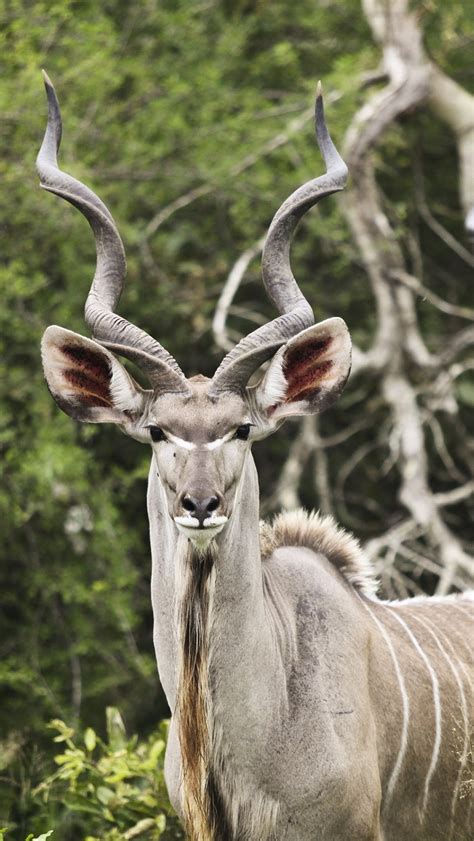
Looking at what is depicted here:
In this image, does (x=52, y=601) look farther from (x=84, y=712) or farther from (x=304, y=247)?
(x=304, y=247)

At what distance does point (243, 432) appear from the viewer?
2857 mm

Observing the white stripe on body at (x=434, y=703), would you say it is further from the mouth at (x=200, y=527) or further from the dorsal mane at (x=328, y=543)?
the mouth at (x=200, y=527)

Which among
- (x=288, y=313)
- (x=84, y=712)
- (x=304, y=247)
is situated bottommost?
(x=84, y=712)

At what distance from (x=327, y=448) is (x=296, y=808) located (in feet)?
15.4

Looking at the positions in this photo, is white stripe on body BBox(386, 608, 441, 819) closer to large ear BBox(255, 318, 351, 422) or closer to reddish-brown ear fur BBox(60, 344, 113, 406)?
large ear BBox(255, 318, 351, 422)

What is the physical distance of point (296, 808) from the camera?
9.31 ft

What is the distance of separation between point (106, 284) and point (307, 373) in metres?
0.58

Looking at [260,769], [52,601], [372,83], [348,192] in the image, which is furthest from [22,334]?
[260,769]

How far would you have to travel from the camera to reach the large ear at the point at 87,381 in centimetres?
294

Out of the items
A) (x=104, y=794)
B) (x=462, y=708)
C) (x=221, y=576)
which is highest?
(x=221, y=576)

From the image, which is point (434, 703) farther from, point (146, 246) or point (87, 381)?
point (146, 246)

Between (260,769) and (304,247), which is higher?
(304,247)

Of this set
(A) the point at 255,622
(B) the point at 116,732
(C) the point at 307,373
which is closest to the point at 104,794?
(B) the point at 116,732

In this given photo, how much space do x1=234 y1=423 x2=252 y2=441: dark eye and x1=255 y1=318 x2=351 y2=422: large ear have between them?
0.11 meters
